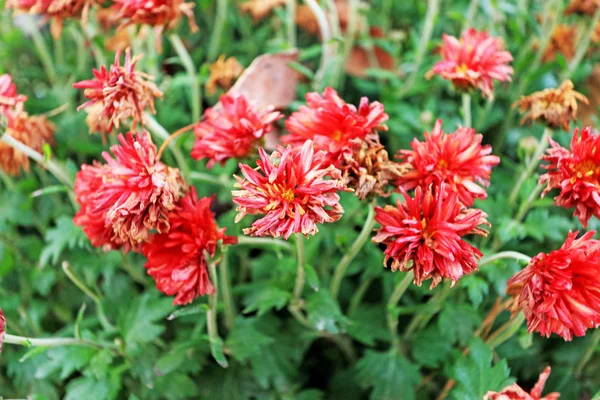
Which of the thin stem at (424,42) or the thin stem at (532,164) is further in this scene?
the thin stem at (424,42)

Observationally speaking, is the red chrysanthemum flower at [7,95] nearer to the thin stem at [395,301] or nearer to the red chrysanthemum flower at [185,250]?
the red chrysanthemum flower at [185,250]

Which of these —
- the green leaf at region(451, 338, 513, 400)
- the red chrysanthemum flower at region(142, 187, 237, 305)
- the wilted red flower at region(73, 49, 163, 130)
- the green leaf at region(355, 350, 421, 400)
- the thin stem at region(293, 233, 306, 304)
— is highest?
the wilted red flower at region(73, 49, 163, 130)

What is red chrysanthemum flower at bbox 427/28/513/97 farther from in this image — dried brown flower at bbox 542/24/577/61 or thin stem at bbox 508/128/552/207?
dried brown flower at bbox 542/24/577/61

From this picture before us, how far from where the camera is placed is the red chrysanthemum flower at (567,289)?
71cm

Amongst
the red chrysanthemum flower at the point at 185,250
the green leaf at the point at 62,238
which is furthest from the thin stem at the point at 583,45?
the green leaf at the point at 62,238

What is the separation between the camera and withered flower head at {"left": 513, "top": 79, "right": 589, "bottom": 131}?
2.96 feet

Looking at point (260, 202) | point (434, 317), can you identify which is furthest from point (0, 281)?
point (434, 317)

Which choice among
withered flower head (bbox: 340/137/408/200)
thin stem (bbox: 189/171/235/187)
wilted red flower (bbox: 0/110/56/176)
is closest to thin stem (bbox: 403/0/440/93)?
thin stem (bbox: 189/171/235/187)

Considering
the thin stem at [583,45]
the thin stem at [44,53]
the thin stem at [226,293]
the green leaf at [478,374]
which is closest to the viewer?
the green leaf at [478,374]

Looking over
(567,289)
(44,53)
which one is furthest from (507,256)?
(44,53)

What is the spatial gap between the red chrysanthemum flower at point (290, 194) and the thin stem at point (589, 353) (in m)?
0.65

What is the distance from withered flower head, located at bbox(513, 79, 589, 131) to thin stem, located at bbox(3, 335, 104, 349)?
84 centimetres

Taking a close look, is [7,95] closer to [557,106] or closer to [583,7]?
[557,106]

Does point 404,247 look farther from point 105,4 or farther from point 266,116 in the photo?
point 105,4
